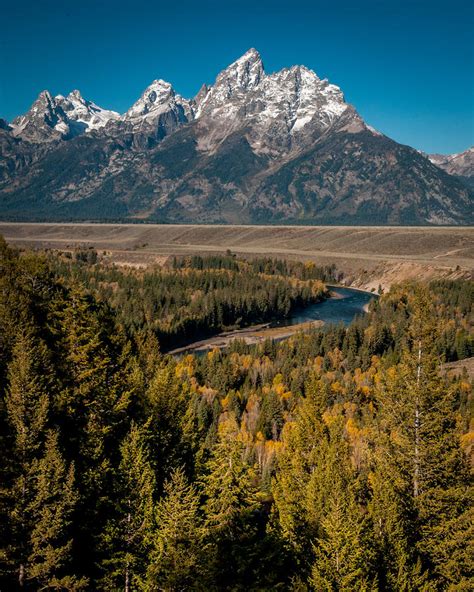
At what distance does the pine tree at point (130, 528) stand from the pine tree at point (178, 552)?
2.09m

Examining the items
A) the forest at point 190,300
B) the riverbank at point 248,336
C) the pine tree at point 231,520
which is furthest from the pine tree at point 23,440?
the riverbank at point 248,336

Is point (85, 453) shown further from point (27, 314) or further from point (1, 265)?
point (1, 265)

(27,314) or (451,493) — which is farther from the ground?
(27,314)

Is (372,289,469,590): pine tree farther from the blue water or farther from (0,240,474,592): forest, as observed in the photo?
the blue water

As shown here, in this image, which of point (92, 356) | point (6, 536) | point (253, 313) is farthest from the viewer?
point (253, 313)

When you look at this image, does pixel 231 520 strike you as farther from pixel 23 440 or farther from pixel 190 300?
pixel 190 300

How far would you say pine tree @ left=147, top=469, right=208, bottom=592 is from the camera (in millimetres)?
23047

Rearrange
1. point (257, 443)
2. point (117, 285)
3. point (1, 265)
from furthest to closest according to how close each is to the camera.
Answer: point (117, 285), point (257, 443), point (1, 265)

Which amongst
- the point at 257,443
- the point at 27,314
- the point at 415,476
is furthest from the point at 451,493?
the point at 257,443

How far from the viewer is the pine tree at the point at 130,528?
2652 centimetres

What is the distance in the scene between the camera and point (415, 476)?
30203 millimetres

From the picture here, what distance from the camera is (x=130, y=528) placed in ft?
89.5

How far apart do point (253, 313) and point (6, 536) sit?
5646 inches

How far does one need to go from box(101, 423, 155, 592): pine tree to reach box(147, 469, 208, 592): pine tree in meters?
2.09
